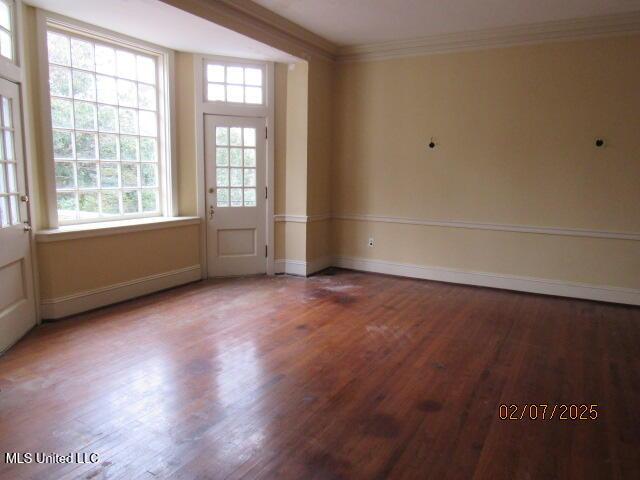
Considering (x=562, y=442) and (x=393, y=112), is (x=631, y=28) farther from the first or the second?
(x=562, y=442)

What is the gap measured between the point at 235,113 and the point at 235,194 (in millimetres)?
937

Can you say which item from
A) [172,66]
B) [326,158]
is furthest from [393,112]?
[172,66]

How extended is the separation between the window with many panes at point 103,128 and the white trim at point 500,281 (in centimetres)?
271

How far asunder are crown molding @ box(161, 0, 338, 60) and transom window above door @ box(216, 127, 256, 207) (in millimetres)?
1071

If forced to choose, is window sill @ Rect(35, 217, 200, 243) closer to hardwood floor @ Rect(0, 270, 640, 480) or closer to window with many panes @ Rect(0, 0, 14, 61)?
hardwood floor @ Rect(0, 270, 640, 480)

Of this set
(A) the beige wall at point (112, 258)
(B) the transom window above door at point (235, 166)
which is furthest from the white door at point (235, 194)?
(A) the beige wall at point (112, 258)

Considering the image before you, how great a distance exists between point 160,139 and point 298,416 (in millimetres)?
3636

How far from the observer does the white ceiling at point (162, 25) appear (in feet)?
11.8

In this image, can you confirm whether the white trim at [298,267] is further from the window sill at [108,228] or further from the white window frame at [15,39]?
the white window frame at [15,39]

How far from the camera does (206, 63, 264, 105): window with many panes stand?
5.19m

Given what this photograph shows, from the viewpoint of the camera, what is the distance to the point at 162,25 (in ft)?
13.2
